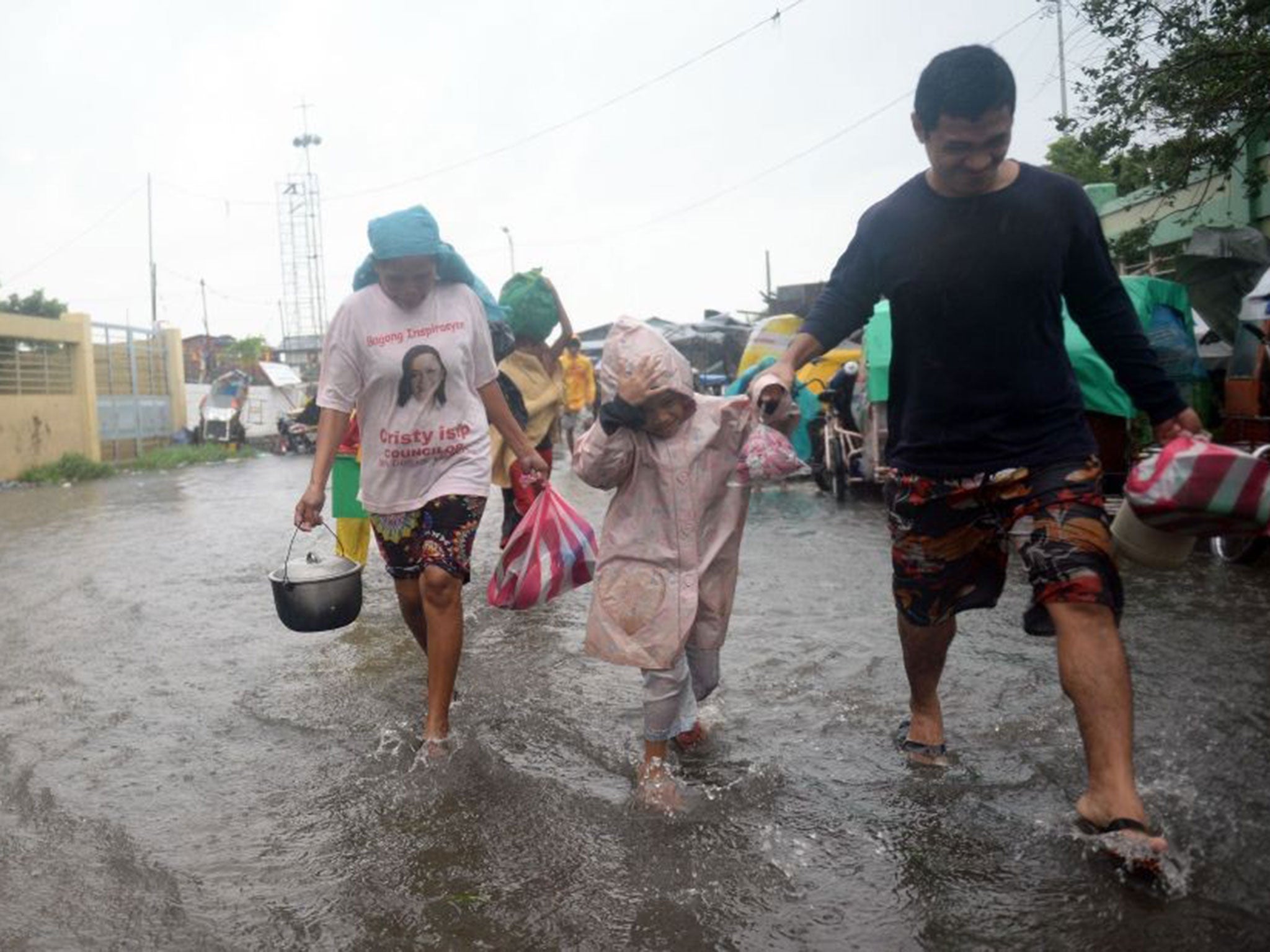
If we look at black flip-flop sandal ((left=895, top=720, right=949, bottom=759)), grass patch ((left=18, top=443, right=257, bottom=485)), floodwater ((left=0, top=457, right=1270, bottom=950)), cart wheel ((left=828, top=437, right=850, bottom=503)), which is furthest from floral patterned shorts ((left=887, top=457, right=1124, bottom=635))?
grass patch ((left=18, top=443, right=257, bottom=485))

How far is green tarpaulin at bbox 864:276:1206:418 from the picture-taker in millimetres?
7062

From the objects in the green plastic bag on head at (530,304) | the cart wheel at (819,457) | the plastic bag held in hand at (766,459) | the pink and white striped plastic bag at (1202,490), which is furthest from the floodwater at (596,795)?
the cart wheel at (819,457)

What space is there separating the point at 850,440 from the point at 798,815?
835cm

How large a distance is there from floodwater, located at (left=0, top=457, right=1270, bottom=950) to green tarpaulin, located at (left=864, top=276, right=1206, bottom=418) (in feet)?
5.17

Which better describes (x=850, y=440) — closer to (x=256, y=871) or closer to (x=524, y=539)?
(x=524, y=539)

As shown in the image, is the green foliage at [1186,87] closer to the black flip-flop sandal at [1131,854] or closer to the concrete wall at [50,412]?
the black flip-flop sandal at [1131,854]

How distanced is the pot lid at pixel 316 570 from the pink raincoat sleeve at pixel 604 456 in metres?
1.11

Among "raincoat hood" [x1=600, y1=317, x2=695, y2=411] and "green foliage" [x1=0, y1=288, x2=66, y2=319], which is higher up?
"green foliage" [x1=0, y1=288, x2=66, y2=319]

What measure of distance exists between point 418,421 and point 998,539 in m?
1.90

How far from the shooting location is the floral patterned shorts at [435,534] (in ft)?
12.2

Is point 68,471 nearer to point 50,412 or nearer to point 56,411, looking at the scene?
point 50,412

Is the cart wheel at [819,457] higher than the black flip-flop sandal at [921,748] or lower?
higher

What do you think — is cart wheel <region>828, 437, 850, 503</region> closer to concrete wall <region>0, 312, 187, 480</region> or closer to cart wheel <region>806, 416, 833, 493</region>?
cart wheel <region>806, 416, 833, 493</region>

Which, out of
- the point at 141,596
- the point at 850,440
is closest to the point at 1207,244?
the point at 850,440
